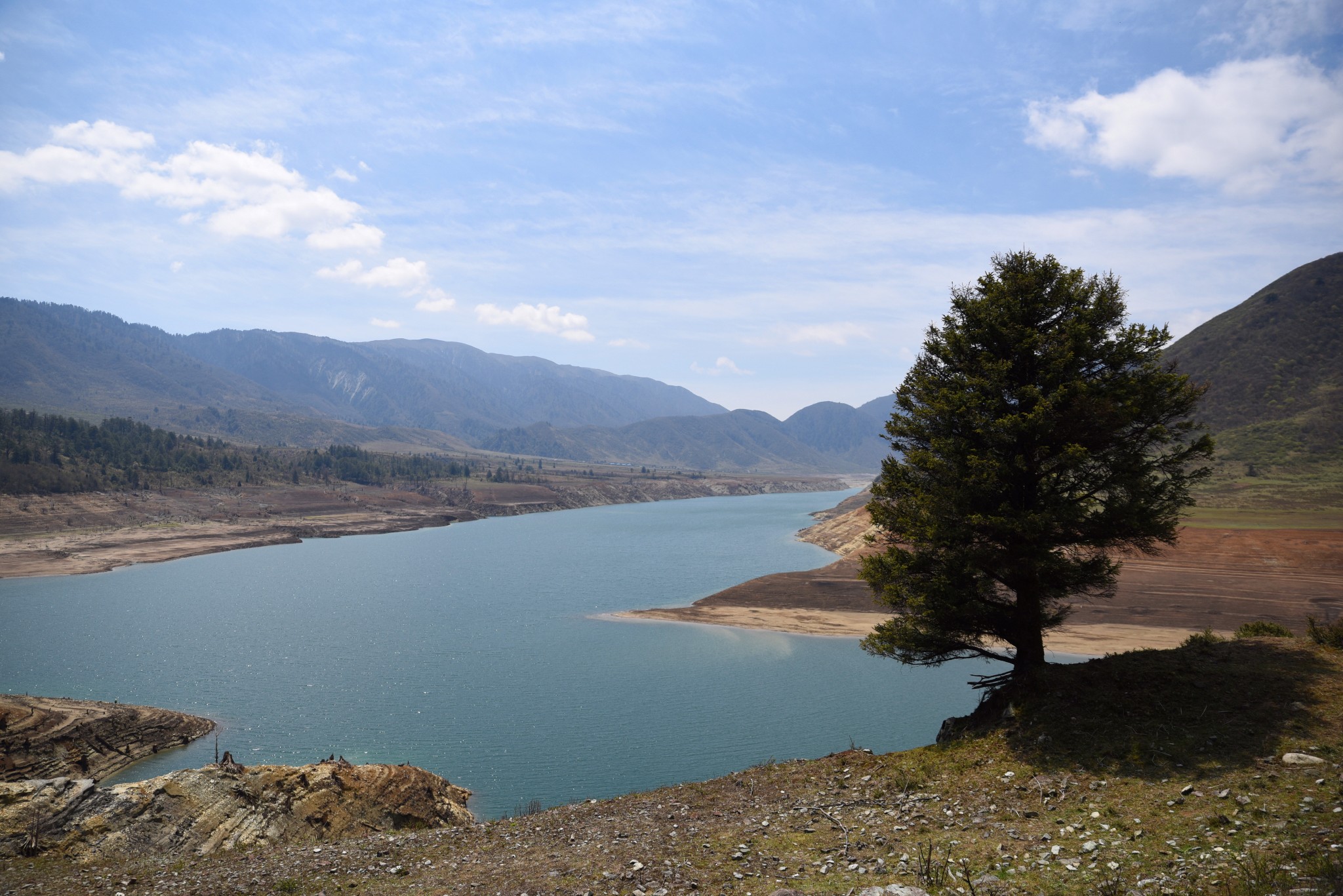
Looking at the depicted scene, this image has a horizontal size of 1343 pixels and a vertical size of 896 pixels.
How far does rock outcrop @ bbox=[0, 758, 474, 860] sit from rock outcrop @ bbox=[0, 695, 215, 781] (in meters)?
13.8

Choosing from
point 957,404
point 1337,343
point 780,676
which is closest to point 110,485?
point 780,676

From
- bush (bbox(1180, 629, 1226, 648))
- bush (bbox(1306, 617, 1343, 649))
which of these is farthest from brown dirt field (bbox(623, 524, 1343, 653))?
bush (bbox(1306, 617, 1343, 649))

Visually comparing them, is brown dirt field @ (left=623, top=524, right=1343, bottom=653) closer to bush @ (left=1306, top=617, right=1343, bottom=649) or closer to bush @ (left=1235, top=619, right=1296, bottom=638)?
bush @ (left=1235, top=619, right=1296, bottom=638)

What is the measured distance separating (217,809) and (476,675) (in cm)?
2969

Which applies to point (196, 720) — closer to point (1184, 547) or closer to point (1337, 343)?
point (1184, 547)

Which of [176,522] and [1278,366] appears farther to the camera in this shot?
[1278,366]

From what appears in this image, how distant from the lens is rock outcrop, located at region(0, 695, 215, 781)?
31000 millimetres

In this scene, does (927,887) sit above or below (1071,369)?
below

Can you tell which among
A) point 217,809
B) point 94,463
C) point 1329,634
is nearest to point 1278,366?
point 1329,634

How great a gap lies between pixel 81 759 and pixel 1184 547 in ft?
310

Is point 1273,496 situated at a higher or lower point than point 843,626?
higher

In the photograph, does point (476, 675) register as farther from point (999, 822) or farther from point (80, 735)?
point (999, 822)

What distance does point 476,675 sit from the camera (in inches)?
1984

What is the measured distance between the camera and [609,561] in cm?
Answer: 11200
